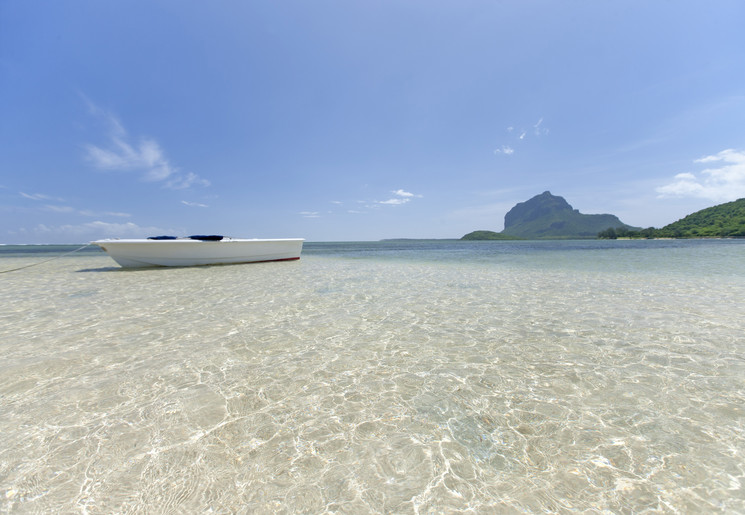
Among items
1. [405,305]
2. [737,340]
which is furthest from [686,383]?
[405,305]

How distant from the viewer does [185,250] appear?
17.2 metres

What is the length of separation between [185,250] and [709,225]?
→ 144556 millimetres

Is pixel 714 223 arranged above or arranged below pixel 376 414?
above

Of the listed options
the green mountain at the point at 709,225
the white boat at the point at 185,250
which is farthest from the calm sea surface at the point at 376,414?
the green mountain at the point at 709,225

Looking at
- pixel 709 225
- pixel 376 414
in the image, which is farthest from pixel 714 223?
pixel 376 414

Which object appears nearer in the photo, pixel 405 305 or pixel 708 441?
pixel 708 441

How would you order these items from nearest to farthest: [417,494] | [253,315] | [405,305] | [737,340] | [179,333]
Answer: [417,494] → [737,340] → [179,333] → [253,315] → [405,305]

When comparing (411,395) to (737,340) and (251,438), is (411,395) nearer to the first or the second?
(251,438)

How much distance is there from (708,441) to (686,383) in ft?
4.27

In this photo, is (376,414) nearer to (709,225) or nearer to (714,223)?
(709,225)

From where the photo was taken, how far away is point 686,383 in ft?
11.5

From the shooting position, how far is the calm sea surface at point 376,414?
204 cm

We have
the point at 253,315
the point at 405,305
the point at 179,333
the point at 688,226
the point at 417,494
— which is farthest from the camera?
the point at 688,226

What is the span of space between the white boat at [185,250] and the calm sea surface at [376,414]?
A: 10709 millimetres
